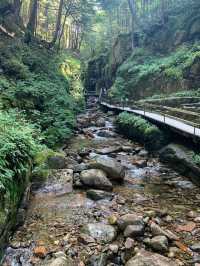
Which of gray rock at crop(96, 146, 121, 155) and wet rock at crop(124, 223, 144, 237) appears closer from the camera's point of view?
wet rock at crop(124, 223, 144, 237)

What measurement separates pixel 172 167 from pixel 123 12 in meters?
56.5

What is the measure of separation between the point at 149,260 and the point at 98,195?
3.55m

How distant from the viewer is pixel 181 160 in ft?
39.0

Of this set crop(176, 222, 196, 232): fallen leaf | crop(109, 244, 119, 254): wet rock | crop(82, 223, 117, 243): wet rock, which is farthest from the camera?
crop(176, 222, 196, 232): fallen leaf

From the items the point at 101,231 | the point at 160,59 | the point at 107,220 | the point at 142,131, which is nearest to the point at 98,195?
the point at 107,220

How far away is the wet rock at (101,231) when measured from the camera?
262 inches

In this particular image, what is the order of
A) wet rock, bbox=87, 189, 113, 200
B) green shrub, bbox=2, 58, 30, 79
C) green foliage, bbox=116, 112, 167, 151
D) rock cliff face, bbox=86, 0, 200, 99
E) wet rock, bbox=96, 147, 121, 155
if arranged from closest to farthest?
wet rock, bbox=87, 189, 113, 200 → wet rock, bbox=96, 147, 121, 155 → green foliage, bbox=116, 112, 167, 151 → green shrub, bbox=2, 58, 30, 79 → rock cliff face, bbox=86, 0, 200, 99

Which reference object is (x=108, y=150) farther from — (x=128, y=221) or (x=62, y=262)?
(x=62, y=262)

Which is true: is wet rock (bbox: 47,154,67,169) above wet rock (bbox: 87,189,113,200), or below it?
above

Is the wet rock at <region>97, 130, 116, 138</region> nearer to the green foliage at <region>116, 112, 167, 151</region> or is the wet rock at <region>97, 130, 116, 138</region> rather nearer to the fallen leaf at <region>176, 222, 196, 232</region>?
the green foliage at <region>116, 112, 167, 151</region>

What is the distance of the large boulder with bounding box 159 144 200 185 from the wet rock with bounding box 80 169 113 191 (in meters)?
3.28

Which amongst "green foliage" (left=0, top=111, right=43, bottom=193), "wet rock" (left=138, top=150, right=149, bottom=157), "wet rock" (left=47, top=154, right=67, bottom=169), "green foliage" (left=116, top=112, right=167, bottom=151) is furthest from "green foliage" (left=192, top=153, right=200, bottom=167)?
"green foliage" (left=0, top=111, right=43, bottom=193)

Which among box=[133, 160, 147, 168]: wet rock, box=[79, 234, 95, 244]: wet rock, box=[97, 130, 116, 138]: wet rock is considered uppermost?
box=[97, 130, 116, 138]: wet rock

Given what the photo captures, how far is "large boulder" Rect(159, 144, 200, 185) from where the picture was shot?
35.3 ft
